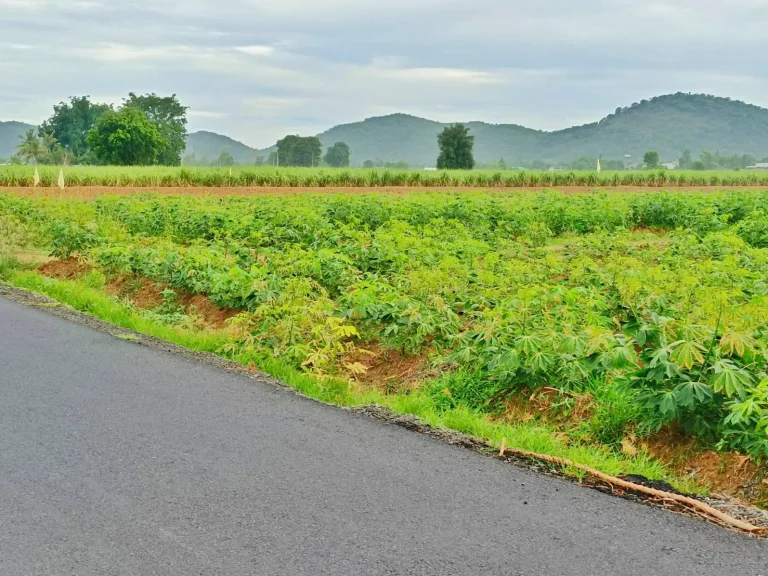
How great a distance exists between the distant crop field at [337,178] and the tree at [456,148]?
31.9m

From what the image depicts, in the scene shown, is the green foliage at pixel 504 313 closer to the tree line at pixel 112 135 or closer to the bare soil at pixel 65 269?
the bare soil at pixel 65 269

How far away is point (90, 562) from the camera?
357 cm

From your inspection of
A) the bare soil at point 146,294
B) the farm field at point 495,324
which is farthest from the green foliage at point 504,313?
the bare soil at point 146,294

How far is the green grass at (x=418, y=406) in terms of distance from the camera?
16.1 ft

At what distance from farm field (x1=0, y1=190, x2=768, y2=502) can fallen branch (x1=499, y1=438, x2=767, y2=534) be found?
8.3 inches

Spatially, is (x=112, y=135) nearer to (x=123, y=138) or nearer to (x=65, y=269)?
(x=123, y=138)

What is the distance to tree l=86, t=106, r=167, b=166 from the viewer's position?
75.5m

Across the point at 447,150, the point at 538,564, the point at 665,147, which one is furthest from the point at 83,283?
the point at 665,147

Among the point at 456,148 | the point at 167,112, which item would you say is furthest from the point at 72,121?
the point at 456,148

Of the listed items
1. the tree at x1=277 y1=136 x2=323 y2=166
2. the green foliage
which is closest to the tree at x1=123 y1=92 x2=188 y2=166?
the tree at x1=277 y1=136 x2=323 y2=166

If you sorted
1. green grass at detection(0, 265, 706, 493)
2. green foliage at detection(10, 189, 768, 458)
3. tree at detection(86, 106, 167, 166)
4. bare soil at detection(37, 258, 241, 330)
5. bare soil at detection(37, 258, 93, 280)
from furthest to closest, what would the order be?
tree at detection(86, 106, 167, 166), bare soil at detection(37, 258, 93, 280), bare soil at detection(37, 258, 241, 330), green foliage at detection(10, 189, 768, 458), green grass at detection(0, 265, 706, 493)

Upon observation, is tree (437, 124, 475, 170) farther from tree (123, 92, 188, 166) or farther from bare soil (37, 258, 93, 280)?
bare soil (37, 258, 93, 280)

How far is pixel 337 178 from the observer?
1705 inches

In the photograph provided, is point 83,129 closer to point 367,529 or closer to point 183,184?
point 183,184
